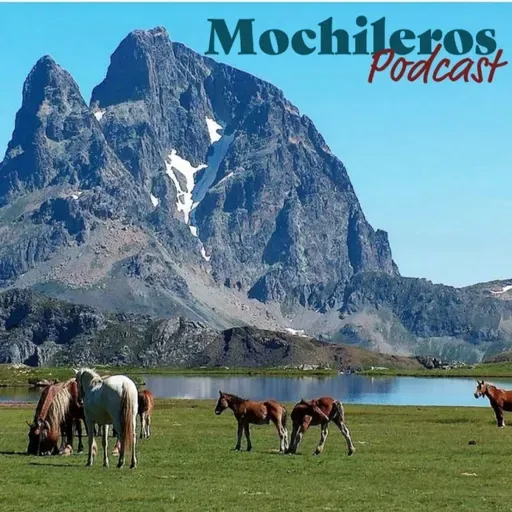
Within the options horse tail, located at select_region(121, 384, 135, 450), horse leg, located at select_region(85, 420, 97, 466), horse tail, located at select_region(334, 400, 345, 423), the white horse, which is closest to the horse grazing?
horse tail, located at select_region(334, 400, 345, 423)

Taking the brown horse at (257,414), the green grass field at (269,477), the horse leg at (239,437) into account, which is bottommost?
the green grass field at (269,477)

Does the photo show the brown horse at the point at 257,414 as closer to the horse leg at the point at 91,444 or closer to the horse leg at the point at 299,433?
the horse leg at the point at 299,433

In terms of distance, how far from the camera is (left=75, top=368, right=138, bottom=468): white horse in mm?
33438

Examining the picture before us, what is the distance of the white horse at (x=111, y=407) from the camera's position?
33438 mm

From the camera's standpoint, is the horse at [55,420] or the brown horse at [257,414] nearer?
the horse at [55,420]

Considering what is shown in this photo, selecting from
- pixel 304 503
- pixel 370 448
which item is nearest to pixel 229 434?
pixel 370 448

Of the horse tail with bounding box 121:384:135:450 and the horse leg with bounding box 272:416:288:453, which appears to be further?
the horse leg with bounding box 272:416:288:453

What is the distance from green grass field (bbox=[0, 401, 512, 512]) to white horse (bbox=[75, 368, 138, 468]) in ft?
2.90

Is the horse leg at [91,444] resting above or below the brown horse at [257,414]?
below

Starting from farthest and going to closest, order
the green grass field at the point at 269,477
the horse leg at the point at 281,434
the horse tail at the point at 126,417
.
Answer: the horse leg at the point at 281,434 < the horse tail at the point at 126,417 < the green grass field at the point at 269,477

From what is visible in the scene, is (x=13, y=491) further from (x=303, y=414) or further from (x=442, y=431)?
(x=442, y=431)

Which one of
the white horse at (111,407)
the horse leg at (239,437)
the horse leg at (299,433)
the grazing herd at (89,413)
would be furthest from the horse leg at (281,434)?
the white horse at (111,407)

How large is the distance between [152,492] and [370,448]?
1665cm

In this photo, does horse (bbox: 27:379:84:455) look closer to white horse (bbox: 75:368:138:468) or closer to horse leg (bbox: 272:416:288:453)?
white horse (bbox: 75:368:138:468)
